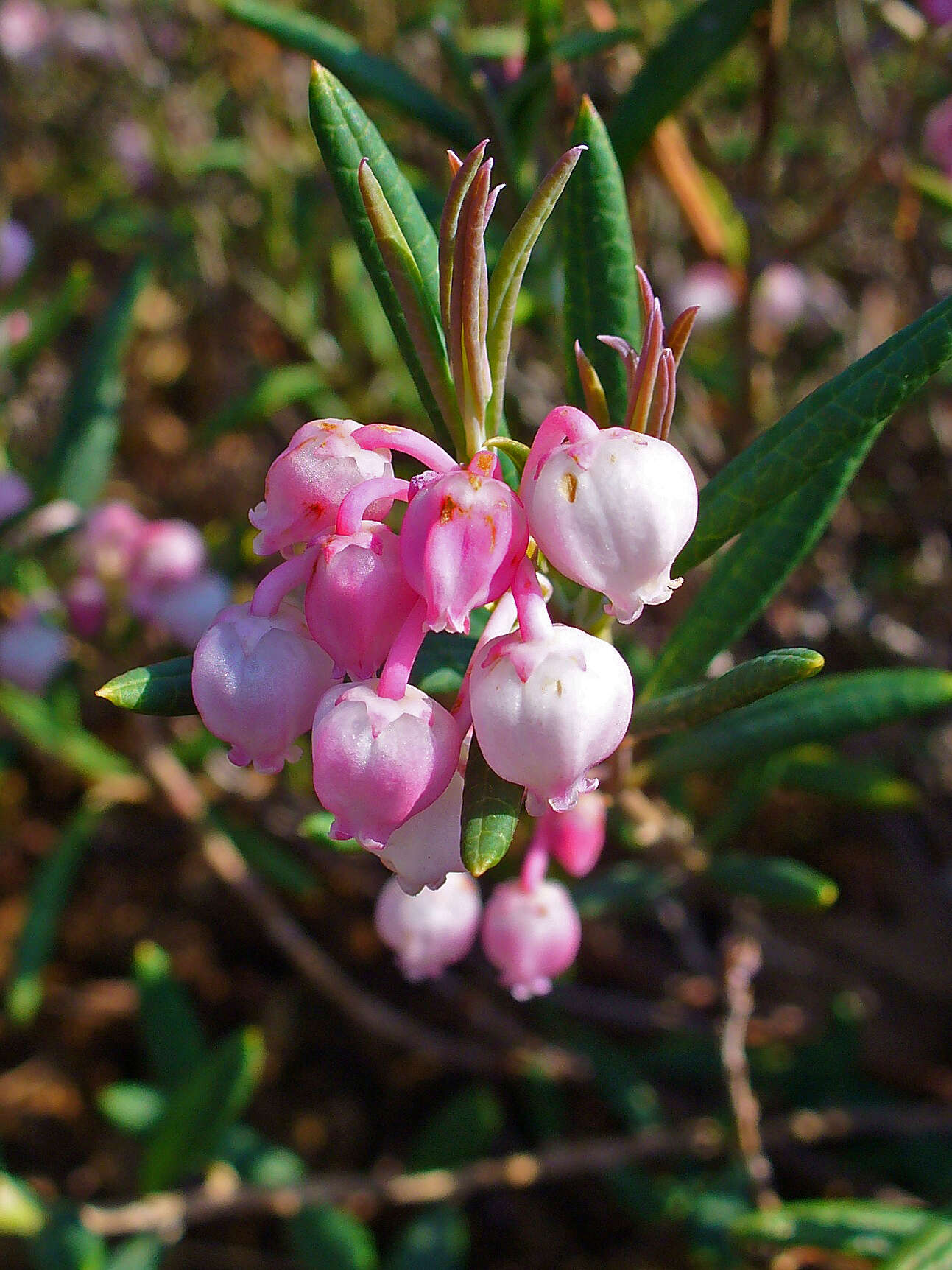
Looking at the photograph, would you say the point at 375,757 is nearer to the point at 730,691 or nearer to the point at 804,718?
the point at 730,691

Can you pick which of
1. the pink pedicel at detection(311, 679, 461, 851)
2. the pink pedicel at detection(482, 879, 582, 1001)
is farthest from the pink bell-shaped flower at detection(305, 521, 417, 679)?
the pink pedicel at detection(482, 879, 582, 1001)

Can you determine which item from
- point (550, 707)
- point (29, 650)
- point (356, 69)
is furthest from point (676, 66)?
point (29, 650)

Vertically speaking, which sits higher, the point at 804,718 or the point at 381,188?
the point at 381,188

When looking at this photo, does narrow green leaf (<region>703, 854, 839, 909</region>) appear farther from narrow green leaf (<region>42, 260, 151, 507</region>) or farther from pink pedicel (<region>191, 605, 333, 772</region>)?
narrow green leaf (<region>42, 260, 151, 507</region>)

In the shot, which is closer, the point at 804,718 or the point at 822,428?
the point at 822,428

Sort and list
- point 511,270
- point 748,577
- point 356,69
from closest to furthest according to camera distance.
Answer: point 511,270 < point 748,577 < point 356,69

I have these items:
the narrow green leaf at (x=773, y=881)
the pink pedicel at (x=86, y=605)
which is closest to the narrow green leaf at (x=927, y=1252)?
the narrow green leaf at (x=773, y=881)
